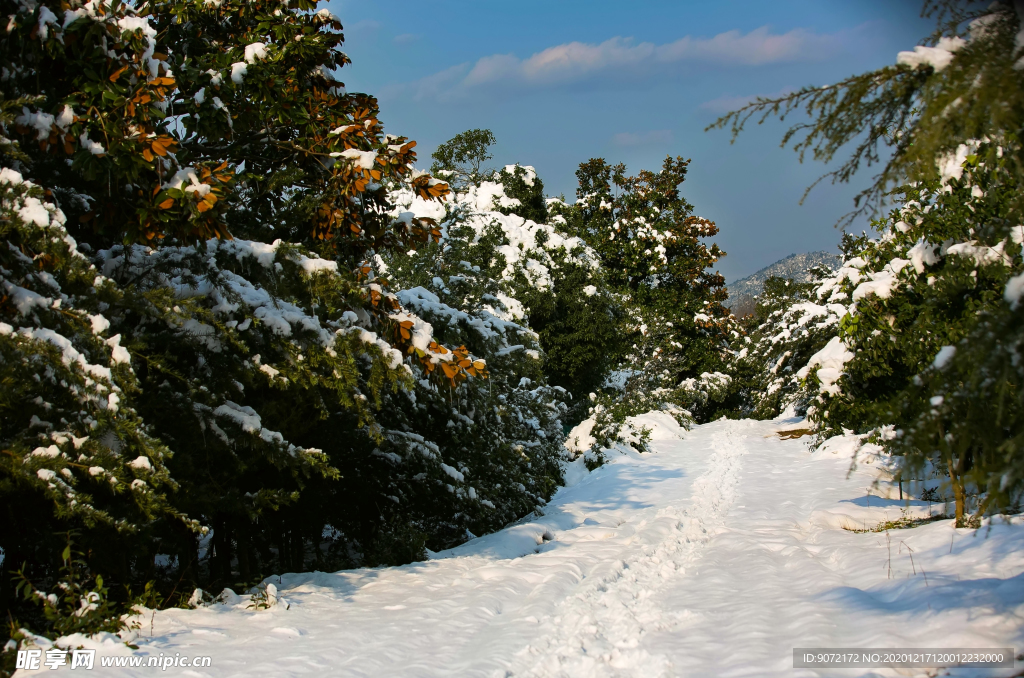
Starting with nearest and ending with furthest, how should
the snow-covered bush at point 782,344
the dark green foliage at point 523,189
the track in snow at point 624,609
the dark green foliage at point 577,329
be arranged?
the track in snow at point 624,609 < the snow-covered bush at point 782,344 < the dark green foliage at point 577,329 < the dark green foliage at point 523,189

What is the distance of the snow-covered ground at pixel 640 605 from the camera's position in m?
4.45

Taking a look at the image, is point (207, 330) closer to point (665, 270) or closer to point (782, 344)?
point (782, 344)

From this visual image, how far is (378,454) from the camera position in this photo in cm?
814

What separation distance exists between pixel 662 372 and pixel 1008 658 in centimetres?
2776

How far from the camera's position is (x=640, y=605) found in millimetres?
5902

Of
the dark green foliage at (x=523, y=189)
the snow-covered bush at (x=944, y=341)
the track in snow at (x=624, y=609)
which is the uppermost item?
the dark green foliage at (x=523, y=189)

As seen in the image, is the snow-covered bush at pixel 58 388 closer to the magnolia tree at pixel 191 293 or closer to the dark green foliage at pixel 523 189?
the magnolia tree at pixel 191 293

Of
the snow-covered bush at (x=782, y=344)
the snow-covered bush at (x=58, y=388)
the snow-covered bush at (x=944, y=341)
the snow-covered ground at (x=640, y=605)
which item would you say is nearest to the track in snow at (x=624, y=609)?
the snow-covered ground at (x=640, y=605)

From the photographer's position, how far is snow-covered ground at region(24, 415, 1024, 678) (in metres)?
4.45

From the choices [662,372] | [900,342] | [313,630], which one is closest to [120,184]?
[313,630]

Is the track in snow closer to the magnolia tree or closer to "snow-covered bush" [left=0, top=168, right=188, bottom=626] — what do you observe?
the magnolia tree

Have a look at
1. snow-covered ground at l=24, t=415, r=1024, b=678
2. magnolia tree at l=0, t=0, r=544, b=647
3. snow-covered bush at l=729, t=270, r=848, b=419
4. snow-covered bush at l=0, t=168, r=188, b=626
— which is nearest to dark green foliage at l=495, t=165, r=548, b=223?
snow-covered bush at l=729, t=270, r=848, b=419

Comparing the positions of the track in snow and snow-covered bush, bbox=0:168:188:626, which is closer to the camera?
snow-covered bush, bbox=0:168:188:626

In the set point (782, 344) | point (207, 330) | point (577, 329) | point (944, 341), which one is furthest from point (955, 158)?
point (577, 329)
